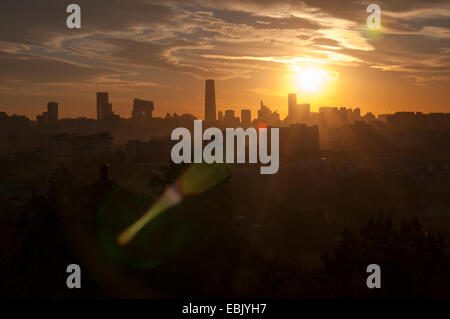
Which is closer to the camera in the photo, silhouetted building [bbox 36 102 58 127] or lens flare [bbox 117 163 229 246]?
lens flare [bbox 117 163 229 246]

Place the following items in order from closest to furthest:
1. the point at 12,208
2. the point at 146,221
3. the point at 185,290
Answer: the point at 185,290 → the point at 146,221 → the point at 12,208

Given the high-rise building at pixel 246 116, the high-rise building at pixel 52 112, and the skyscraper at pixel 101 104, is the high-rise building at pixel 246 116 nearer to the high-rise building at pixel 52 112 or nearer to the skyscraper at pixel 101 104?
the skyscraper at pixel 101 104

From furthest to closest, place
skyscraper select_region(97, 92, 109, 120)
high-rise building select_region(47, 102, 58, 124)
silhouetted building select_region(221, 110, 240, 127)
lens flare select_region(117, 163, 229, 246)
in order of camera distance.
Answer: skyscraper select_region(97, 92, 109, 120)
high-rise building select_region(47, 102, 58, 124)
silhouetted building select_region(221, 110, 240, 127)
lens flare select_region(117, 163, 229, 246)

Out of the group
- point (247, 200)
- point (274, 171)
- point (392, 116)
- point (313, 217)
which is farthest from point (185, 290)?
point (392, 116)

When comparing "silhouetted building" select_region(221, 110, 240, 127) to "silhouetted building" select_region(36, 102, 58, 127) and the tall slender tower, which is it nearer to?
the tall slender tower

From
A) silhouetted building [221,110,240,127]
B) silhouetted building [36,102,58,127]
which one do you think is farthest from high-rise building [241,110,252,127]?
silhouetted building [36,102,58,127]

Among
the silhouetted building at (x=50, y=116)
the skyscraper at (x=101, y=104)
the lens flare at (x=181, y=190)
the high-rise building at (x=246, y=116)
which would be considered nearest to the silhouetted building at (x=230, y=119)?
the high-rise building at (x=246, y=116)

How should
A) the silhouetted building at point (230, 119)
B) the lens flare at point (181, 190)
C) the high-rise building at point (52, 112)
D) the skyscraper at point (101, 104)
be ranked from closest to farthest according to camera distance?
the lens flare at point (181, 190) < the silhouetted building at point (230, 119) < the high-rise building at point (52, 112) < the skyscraper at point (101, 104)

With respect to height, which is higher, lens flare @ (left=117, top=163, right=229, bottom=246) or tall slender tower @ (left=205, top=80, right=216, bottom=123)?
tall slender tower @ (left=205, top=80, right=216, bottom=123)
